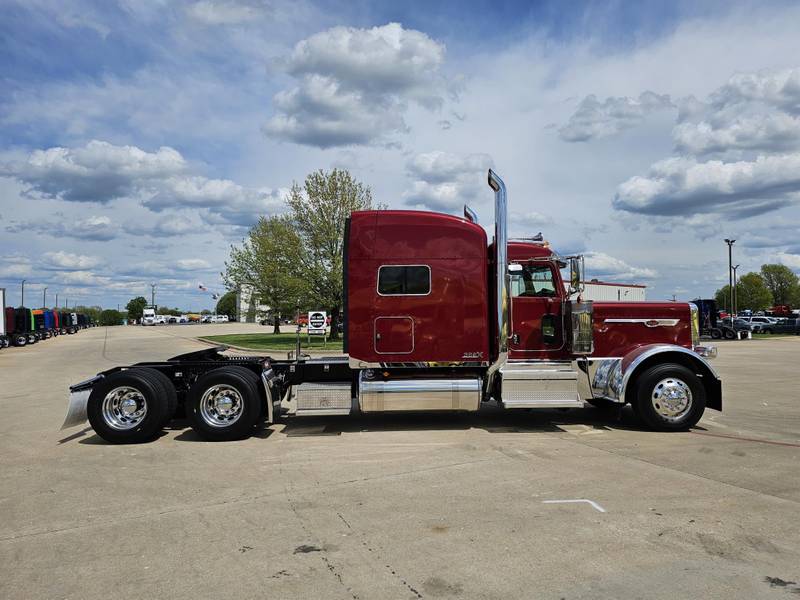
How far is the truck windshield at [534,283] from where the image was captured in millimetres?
9492

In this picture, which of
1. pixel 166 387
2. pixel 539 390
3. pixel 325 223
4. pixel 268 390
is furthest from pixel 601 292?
pixel 325 223

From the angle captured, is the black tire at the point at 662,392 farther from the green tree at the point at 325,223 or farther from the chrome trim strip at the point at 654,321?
the green tree at the point at 325,223

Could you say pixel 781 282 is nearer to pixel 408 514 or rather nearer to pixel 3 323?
pixel 3 323

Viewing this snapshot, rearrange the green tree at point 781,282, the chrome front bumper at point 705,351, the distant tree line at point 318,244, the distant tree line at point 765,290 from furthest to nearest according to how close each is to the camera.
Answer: the green tree at point 781,282
the distant tree line at point 765,290
the distant tree line at point 318,244
the chrome front bumper at point 705,351

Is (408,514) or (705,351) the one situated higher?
(705,351)

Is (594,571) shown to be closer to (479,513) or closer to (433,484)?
(479,513)

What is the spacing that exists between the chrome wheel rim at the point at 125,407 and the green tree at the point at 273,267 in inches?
953

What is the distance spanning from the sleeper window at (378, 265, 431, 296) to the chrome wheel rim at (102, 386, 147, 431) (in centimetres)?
380

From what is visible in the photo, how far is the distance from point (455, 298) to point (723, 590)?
5.64 m

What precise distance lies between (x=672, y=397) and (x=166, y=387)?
740 centimetres

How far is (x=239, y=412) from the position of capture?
875cm

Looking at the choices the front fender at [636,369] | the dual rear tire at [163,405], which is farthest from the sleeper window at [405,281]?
the front fender at [636,369]

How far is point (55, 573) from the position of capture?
4254 millimetres

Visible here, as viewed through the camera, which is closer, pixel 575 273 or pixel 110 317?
pixel 575 273
